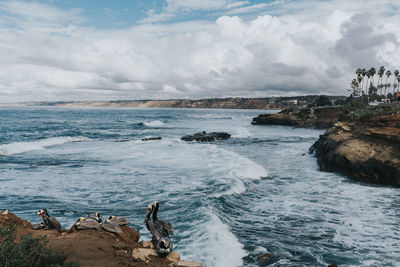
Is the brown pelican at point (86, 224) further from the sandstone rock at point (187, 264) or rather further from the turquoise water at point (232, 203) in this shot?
the turquoise water at point (232, 203)

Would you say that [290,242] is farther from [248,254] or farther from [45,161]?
[45,161]

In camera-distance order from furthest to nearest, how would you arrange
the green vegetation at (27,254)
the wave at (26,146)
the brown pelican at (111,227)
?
the wave at (26,146) → the brown pelican at (111,227) → the green vegetation at (27,254)

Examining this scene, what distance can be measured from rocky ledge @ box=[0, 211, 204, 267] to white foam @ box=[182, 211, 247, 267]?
86.3 inches

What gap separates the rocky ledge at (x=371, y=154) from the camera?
19.7 meters

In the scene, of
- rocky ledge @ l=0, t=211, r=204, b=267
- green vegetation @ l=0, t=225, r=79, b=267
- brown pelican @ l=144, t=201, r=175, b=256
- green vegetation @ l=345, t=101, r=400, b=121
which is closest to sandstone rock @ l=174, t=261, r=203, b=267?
rocky ledge @ l=0, t=211, r=204, b=267

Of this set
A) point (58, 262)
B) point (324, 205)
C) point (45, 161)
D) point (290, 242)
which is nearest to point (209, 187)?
point (324, 205)

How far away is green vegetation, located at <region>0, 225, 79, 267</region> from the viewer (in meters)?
5.31

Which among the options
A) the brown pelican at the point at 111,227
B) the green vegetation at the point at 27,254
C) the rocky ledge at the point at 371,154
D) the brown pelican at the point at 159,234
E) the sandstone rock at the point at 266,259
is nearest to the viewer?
the green vegetation at the point at 27,254

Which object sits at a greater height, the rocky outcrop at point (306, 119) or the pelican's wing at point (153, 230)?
the rocky outcrop at point (306, 119)

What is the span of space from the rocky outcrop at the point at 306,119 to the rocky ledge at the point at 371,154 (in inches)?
2087

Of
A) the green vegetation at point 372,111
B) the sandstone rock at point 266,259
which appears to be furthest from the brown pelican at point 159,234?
the green vegetation at point 372,111

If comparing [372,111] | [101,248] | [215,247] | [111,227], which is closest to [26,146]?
[111,227]

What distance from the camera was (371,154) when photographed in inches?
831

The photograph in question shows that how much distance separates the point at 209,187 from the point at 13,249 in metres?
13.3
